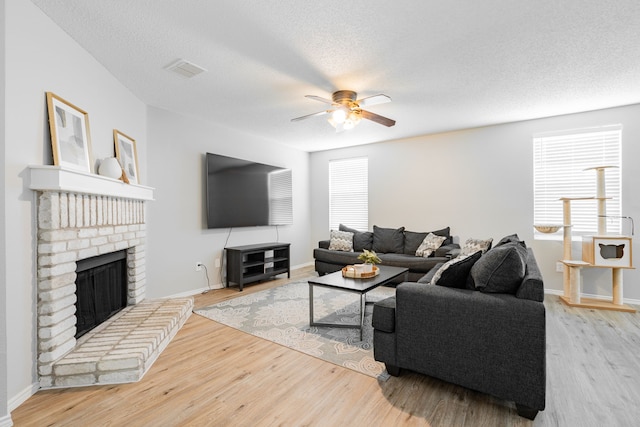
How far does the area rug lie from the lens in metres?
2.53

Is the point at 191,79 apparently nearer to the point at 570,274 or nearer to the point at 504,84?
the point at 504,84

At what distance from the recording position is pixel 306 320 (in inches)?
132

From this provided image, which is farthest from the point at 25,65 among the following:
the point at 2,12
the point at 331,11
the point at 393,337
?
the point at 393,337

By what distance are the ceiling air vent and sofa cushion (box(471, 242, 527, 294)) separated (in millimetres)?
3001

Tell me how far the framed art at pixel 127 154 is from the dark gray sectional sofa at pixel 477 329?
118 inches

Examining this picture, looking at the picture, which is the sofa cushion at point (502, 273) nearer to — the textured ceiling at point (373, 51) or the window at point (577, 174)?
the textured ceiling at point (373, 51)

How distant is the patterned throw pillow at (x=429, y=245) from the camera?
4.79 m

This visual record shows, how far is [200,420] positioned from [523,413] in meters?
1.84

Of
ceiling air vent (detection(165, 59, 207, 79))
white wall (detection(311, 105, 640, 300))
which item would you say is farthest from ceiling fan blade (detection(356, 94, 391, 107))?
white wall (detection(311, 105, 640, 300))

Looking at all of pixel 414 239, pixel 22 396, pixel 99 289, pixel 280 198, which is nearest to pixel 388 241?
pixel 414 239

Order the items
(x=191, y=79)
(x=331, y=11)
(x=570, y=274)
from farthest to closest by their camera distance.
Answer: (x=570, y=274) → (x=191, y=79) → (x=331, y=11)

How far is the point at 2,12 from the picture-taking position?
1.75 metres

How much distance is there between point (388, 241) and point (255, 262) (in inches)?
91.5

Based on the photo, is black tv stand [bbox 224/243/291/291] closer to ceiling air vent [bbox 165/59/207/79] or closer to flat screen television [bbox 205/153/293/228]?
flat screen television [bbox 205/153/293/228]
